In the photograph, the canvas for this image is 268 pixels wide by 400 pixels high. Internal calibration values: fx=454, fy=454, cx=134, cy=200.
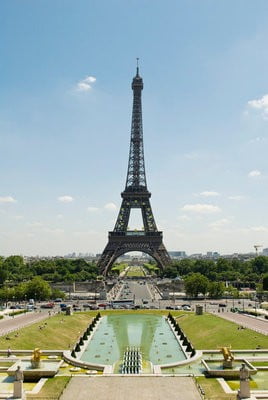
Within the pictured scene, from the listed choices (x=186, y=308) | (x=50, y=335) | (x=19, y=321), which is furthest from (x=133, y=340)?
(x=186, y=308)

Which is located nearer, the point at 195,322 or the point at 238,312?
the point at 195,322

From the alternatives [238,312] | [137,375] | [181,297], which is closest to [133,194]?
[181,297]

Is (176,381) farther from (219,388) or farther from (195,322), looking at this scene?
(195,322)

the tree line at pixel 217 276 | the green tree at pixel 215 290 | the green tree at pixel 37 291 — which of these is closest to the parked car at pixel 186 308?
the tree line at pixel 217 276

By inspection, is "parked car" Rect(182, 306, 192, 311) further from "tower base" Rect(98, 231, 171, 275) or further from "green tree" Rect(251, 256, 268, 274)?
"green tree" Rect(251, 256, 268, 274)

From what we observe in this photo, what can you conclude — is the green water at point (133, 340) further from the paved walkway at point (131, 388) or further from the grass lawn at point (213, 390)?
the grass lawn at point (213, 390)

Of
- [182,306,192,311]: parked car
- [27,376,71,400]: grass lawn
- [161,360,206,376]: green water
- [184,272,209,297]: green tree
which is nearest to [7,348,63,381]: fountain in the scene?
[27,376,71,400]: grass lawn

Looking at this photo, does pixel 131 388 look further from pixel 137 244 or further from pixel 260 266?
pixel 260 266
